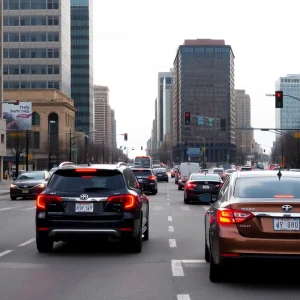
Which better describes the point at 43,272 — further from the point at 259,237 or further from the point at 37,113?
the point at 37,113

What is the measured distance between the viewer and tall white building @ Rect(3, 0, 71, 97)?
119 meters

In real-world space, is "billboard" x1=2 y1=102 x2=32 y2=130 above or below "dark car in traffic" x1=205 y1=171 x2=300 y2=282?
above

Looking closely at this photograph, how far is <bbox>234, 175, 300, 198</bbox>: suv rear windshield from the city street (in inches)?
50.5

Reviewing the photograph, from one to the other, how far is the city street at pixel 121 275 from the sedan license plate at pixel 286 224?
2.80 feet

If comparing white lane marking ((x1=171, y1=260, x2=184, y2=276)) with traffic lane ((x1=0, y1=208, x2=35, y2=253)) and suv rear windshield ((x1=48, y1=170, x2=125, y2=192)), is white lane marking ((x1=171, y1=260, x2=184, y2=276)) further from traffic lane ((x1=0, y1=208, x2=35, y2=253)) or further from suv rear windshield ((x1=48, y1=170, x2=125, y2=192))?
traffic lane ((x1=0, y1=208, x2=35, y2=253))

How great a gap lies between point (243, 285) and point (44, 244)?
4.87m

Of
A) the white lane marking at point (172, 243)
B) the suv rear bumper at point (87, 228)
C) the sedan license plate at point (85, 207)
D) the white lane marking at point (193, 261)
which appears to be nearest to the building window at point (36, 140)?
the white lane marking at point (172, 243)

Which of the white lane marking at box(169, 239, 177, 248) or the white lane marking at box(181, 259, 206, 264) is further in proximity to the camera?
the white lane marking at box(169, 239, 177, 248)

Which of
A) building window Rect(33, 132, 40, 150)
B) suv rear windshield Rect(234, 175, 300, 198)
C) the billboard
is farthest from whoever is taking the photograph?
building window Rect(33, 132, 40, 150)

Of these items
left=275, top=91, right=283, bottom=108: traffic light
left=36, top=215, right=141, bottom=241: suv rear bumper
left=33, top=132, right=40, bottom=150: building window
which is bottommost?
left=36, top=215, right=141, bottom=241: suv rear bumper

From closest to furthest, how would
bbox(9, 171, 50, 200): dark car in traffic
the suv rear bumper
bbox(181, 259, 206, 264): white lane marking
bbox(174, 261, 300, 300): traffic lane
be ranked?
1. bbox(174, 261, 300, 300): traffic lane
2. bbox(181, 259, 206, 264): white lane marking
3. the suv rear bumper
4. bbox(9, 171, 50, 200): dark car in traffic

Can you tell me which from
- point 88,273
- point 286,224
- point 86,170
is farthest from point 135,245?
point 286,224

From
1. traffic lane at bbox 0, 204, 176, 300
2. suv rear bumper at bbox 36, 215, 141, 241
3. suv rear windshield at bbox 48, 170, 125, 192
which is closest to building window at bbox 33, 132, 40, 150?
traffic lane at bbox 0, 204, 176, 300

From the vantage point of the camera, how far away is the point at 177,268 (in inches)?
425
